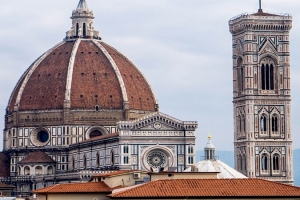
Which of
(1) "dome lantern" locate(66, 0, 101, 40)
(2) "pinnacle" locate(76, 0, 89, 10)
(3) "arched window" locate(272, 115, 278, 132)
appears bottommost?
(3) "arched window" locate(272, 115, 278, 132)

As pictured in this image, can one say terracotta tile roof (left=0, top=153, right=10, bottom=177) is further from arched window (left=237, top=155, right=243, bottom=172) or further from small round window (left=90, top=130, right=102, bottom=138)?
arched window (left=237, top=155, right=243, bottom=172)

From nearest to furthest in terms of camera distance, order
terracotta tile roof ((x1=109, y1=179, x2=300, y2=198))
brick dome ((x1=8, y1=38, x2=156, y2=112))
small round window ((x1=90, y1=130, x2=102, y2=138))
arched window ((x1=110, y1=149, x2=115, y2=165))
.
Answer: terracotta tile roof ((x1=109, y1=179, x2=300, y2=198))
arched window ((x1=110, y1=149, x2=115, y2=165))
brick dome ((x1=8, y1=38, x2=156, y2=112))
small round window ((x1=90, y1=130, x2=102, y2=138))

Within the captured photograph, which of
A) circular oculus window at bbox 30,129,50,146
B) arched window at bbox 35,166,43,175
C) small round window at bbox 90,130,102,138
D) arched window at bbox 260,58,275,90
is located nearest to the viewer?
arched window at bbox 260,58,275,90

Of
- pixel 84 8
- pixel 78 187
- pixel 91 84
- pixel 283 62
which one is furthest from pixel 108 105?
pixel 78 187

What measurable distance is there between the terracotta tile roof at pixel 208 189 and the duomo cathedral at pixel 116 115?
204 feet

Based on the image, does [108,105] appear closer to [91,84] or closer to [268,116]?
[91,84]

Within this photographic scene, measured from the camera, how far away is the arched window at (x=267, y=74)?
13138 centimetres

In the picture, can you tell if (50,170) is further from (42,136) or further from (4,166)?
(4,166)

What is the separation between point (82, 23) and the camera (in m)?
157

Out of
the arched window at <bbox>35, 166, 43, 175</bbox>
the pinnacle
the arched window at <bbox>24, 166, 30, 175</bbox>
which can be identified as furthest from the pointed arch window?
the pinnacle

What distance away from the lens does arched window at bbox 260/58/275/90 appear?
431 feet

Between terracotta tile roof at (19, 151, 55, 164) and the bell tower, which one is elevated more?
the bell tower

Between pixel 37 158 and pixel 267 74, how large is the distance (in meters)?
29.6

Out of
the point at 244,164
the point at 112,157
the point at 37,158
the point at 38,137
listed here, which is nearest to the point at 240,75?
the point at 244,164
